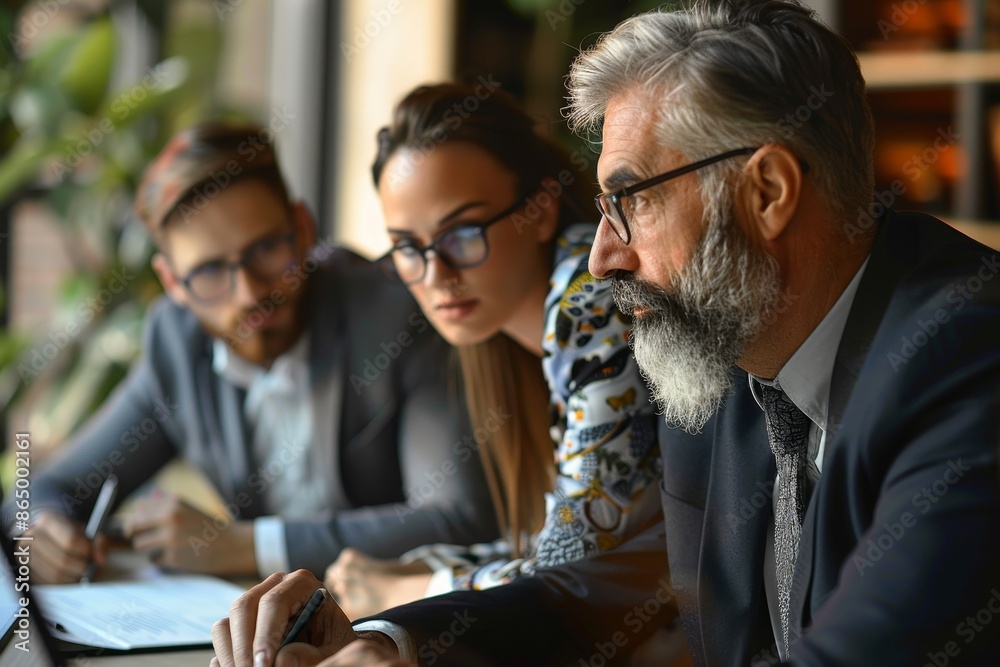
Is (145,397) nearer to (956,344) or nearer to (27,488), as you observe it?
(27,488)

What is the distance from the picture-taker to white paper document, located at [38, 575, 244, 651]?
108cm

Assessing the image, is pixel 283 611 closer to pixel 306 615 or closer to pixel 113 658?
pixel 306 615

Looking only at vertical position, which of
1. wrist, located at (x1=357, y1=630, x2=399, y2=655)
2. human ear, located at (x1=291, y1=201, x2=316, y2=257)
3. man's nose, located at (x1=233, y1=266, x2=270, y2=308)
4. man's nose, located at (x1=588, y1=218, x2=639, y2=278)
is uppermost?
man's nose, located at (x1=588, y1=218, x2=639, y2=278)

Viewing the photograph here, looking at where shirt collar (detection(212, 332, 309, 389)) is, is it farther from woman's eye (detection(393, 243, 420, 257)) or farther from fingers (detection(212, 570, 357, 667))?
fingers (detection(212, 570, 357, 667))

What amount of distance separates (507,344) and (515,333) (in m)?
0.07

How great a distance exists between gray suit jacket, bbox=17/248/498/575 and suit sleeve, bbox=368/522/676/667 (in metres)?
0.51

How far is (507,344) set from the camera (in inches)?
57.1

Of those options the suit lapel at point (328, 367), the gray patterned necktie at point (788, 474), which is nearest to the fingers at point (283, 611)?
the gray patterned necktie at point (788, 474)

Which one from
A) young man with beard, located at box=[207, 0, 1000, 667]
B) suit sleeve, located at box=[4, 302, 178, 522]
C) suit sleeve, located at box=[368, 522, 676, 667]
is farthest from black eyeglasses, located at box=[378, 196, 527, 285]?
suit sleeve, located at box=[4, 302, 178, 522]

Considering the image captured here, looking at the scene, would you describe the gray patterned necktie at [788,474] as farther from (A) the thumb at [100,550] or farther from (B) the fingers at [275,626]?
(A) the thumb at [100,550]

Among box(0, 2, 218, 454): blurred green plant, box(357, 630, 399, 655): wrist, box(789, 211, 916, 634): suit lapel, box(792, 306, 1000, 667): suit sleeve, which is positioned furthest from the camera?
box(0, 2, 218, 454): blurred green plant

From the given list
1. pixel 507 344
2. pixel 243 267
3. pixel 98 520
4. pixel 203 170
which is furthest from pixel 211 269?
pixel 507 344

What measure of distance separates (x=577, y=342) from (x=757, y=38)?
442mm

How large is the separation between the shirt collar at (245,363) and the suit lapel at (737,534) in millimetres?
981
